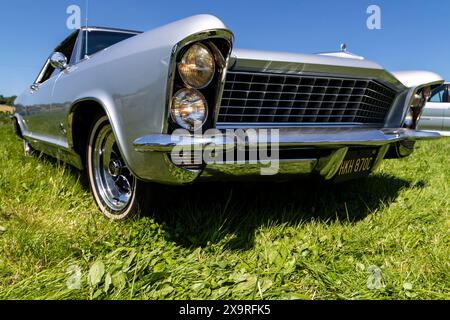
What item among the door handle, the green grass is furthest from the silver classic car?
the door handle

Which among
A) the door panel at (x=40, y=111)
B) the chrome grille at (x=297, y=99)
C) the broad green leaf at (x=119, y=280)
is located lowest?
the broad green leaf at (x=119, y=280)

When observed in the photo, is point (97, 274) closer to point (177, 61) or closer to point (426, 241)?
point (177, 61)

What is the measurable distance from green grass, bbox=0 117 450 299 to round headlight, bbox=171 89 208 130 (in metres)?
0.54

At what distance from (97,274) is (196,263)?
1.44 ft

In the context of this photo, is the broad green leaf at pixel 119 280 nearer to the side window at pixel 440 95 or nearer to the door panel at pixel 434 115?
the door panel at pixel 434 115

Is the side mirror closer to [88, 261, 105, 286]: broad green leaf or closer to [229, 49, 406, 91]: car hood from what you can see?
[229, 49, 406, 91]: car hood

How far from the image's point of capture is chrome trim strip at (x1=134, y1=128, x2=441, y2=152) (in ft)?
5.51

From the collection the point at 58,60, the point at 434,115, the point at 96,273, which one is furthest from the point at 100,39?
the point at 434,115

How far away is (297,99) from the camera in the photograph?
2.13m

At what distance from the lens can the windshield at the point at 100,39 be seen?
3127 mm

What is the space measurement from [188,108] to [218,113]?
0.16m

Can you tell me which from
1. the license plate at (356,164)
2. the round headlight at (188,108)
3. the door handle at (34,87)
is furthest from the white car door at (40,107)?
the license plate at (356,164)

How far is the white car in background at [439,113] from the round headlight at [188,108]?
9.11 metres
